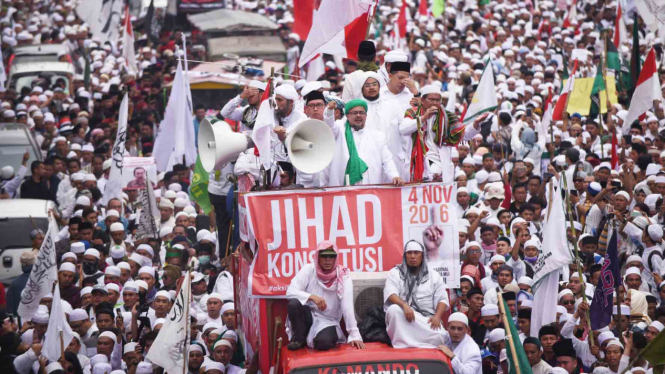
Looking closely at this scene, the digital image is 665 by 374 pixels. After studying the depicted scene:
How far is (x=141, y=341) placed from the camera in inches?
488

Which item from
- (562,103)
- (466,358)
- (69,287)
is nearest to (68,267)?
(69,287)

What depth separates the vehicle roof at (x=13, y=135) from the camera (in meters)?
A: 19.0

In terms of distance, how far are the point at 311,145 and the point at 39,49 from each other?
17.5 m

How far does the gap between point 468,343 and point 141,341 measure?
3832mm

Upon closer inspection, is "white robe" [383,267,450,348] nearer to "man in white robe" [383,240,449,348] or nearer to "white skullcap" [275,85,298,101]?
"man in white robe" [383,240,449,348]

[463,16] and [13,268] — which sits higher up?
[463,16]

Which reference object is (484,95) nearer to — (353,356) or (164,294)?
(164,294)

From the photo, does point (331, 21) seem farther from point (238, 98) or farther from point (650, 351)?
point (650, 351)

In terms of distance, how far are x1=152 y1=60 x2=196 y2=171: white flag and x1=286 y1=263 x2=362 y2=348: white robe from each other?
7.76m

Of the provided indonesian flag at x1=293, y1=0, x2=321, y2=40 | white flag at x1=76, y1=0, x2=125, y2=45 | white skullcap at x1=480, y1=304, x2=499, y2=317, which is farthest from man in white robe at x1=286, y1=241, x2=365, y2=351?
white flag at x1=76, y1=0, x2=125, y2=45

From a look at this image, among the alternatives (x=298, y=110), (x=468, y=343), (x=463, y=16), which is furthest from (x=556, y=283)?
(x=463, y=16)

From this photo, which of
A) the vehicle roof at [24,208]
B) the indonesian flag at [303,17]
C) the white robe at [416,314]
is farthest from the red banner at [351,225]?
the indonesian flag at [303,17]

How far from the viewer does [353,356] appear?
359 inches

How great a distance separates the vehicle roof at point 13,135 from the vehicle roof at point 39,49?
24.2 feet
